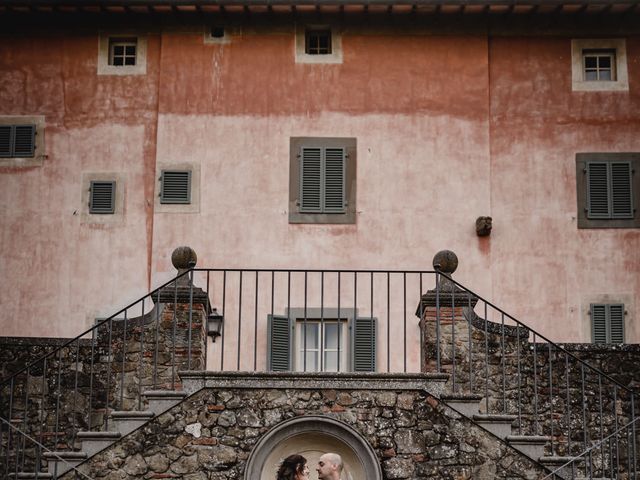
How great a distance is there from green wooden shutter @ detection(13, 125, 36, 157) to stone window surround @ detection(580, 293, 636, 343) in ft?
25.4

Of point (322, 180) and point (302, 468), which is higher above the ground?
point (322, 180)

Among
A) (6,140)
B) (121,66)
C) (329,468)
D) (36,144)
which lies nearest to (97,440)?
(329,468)

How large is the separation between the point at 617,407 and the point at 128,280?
7.15m

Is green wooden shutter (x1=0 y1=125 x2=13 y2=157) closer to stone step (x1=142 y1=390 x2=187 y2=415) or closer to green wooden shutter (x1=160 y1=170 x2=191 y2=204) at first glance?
green wooden shutter (x1=160 y1=170 x2=191 y2=204)

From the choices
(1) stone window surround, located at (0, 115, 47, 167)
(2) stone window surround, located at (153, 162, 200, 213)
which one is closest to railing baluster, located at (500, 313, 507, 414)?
(2) stone window surround, located at (153, 162, 200, 213)

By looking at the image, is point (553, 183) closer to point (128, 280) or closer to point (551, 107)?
point (551, 107)

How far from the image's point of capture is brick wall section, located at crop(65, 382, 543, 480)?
601 inches

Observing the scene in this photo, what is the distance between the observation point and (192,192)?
21469 mm

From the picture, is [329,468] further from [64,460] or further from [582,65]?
[582,65]

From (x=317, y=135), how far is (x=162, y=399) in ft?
23.3

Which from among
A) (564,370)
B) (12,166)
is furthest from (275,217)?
(564,370)

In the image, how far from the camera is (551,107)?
71.8 feet

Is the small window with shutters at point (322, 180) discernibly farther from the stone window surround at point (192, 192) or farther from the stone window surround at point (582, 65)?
the stone window surround at point (582, 65)

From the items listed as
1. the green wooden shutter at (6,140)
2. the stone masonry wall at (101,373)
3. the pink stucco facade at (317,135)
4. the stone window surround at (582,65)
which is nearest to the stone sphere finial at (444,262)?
the stone masonry wall at (101,373)
